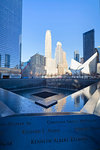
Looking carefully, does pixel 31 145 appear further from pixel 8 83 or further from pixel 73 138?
pixel 8 83

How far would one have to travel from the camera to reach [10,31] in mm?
53906

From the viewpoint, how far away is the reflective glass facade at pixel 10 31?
161 feet

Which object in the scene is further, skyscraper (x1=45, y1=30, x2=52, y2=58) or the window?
skyscraper (x1=45, y1=30, x2=52, y2=58)

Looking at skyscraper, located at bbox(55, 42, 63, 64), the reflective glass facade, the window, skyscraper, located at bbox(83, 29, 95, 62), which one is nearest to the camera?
the reflective glass facade

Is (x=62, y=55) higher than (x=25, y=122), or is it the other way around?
(x=62, y=55)

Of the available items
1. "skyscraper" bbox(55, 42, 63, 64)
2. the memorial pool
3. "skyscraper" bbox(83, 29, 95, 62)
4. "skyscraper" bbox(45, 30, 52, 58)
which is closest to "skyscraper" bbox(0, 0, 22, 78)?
the memorial pool

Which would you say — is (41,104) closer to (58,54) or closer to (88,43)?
(88,43)

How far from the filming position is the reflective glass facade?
4909cm

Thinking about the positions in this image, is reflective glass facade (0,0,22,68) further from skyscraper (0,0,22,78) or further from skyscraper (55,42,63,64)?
skyscraper (55,42,63,64)

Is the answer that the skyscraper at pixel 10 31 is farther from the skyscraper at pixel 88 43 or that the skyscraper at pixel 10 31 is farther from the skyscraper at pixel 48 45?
the skyscraper at pixel 88 43

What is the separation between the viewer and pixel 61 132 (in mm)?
1584

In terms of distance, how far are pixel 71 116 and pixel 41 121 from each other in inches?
32.1

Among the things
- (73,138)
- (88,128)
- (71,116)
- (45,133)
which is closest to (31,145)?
(45,133)

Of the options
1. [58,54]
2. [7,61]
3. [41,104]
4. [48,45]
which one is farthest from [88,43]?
[41,104]
